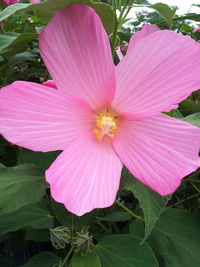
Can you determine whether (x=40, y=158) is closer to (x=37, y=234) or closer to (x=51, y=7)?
(x=37, y=234)

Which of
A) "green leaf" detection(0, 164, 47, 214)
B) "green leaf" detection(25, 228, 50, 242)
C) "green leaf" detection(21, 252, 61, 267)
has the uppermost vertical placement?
"green leaf" detection(0, 164, 47, 214)

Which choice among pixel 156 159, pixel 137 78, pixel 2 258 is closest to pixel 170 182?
pixel 156 159

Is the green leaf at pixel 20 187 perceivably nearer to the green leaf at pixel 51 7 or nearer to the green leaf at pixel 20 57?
the green leaf at pixel 51 7

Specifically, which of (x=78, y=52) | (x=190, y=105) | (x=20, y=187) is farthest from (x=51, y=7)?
(x=190, y=105)

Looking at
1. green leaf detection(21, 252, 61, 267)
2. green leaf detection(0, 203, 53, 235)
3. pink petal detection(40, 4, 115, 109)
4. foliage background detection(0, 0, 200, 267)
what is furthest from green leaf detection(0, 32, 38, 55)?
green leaf detection(21, 252, 61, 267)

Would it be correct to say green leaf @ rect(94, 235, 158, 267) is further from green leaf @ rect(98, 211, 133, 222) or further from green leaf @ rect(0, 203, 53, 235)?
green leaf @ rect(0, 203, 53, 235)

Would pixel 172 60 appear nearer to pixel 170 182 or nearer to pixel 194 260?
pixel 170 182
